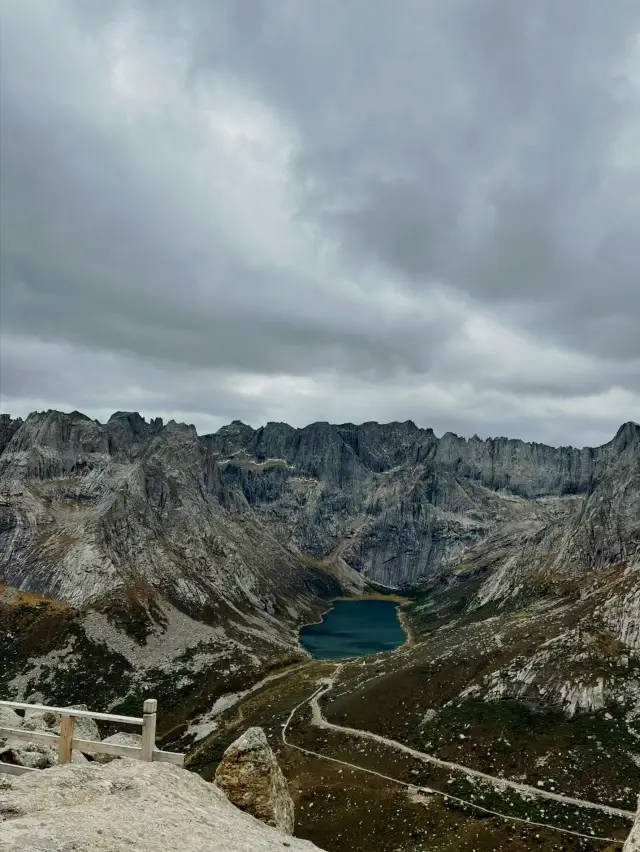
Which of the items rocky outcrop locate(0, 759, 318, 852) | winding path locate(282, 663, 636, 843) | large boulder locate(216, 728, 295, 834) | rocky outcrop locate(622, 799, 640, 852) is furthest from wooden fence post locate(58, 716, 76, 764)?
winding path locate(282, 663, 636, 843)

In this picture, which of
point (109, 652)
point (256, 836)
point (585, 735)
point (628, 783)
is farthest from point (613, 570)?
point (256, 836)

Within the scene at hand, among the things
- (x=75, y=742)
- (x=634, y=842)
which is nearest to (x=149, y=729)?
(x=75, y=742)

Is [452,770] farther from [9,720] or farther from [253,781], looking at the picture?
[253,781]

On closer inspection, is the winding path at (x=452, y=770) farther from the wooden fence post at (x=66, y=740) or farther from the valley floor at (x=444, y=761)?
the wooden fence post at (x=66, y=740)

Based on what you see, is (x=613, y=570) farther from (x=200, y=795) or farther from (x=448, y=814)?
(x=200, y=795)

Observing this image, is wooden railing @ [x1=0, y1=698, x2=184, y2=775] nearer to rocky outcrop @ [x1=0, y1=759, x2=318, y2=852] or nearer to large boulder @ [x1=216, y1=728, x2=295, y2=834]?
rocky outcrop @ [x1=0, y1=759, x2=318, y2=852]

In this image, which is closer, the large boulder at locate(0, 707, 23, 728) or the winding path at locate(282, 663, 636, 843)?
the large boulder at locate(0, 707, 23, 728)
